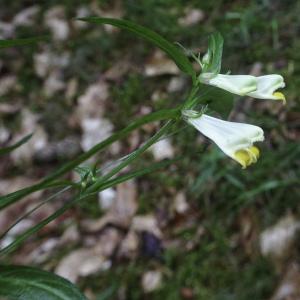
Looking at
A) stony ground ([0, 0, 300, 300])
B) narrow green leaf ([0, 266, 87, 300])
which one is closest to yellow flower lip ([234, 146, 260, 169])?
narrow green leaf ([0, 266, 87, 300])

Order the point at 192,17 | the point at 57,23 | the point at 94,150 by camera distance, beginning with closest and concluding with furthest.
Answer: the point at 94,150 < the point at 192,17 < the point at 57,23

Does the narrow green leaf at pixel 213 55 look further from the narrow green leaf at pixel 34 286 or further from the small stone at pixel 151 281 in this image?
the small stone at pixel 151 281

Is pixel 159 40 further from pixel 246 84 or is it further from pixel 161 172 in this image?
pixel 161 172

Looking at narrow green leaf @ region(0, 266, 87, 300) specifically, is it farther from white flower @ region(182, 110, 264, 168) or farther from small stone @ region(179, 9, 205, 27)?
small stone @ region(179, 9, 205, 27)

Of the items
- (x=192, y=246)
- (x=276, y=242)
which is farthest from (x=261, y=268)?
(x=192, y=246)

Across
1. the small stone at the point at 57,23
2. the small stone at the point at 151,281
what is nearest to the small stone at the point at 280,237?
the small stone at the point at 151,281

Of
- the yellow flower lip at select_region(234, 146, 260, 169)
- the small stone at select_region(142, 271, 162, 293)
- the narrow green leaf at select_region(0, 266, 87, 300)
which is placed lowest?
the narrow green leaf at select_region(0, 266, 87, 300)

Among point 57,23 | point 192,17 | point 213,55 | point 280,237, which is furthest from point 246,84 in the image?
point 57,23
